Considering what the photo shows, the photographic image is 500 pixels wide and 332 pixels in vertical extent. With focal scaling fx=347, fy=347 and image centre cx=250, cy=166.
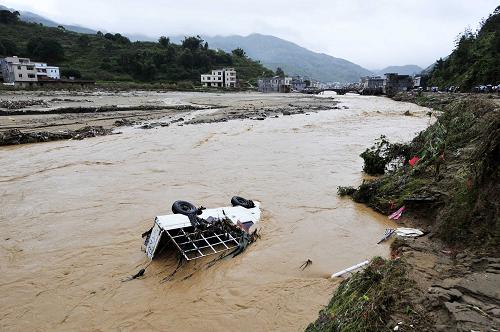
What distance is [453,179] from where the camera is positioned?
845 centimetres

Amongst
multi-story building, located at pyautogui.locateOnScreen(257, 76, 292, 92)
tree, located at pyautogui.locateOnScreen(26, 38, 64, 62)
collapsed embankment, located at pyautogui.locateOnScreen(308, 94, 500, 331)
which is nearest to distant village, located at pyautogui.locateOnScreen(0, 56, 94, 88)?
tree, located at pyautogui.locateOnScreen(26, 38, 64, 62)

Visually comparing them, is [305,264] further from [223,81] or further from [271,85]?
[271,85]

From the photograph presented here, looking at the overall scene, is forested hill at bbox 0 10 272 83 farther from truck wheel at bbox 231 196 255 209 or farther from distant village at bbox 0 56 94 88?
truck wheel at bbox 231 196 255 209

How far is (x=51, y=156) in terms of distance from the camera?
60.3 ft

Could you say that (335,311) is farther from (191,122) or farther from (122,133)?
(191,122)

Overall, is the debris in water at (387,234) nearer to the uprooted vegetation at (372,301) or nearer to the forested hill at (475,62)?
the uprooted vegetation at (372,301)

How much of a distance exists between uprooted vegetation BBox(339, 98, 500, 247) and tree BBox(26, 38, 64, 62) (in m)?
117

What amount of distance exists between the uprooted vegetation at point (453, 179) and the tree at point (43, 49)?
117211 mm

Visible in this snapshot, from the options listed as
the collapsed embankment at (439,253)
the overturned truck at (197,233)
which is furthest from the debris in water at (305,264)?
the collapsed embankment at (439,253)

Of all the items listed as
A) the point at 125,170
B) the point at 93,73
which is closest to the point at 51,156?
the point at 125,170

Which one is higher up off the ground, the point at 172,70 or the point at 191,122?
the point at 172,70

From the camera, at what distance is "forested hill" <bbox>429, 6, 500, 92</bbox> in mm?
61562

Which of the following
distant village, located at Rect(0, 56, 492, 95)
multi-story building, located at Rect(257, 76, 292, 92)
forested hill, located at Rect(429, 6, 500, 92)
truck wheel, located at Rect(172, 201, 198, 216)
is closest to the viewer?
truck wheel, located at Rect(172, 201, 198, 216)

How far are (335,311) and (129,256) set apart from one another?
5.13 meters
